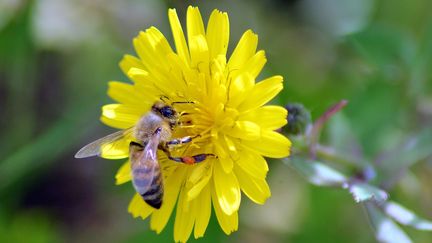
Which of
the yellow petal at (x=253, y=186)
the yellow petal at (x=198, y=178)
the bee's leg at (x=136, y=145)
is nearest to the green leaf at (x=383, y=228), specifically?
the yellow petal at (x=253, y=186)

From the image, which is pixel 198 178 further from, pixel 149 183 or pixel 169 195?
pixel 149 183

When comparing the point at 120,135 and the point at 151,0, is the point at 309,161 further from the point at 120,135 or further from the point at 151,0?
the point at 151,0

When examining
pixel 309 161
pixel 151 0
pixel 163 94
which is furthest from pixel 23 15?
pixel 309 161

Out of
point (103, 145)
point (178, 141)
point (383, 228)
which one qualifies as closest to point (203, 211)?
point (178, 141)

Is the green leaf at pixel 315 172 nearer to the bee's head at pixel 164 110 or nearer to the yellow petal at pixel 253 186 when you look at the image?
the yellow petal at pixel 253 186

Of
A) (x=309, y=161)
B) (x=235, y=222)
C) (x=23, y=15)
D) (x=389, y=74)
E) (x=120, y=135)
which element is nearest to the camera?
(x=235, y=222)
